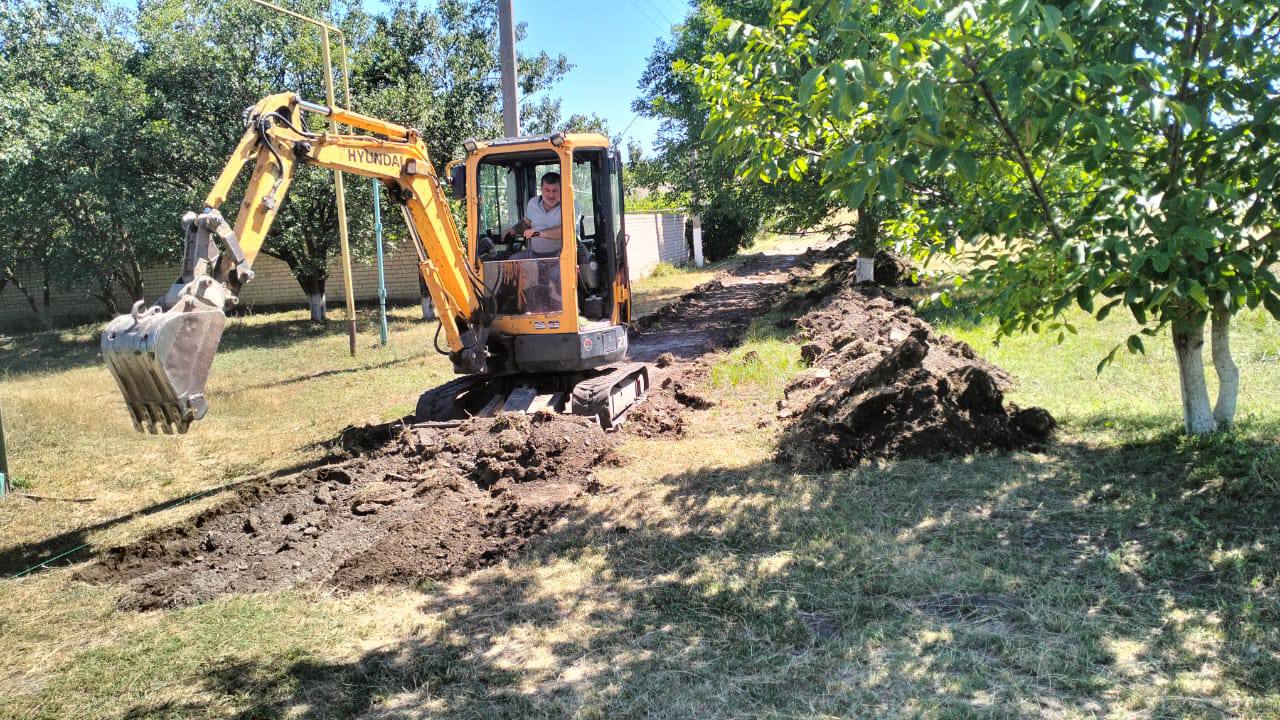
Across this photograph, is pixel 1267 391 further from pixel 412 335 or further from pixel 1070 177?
pixel 412 335

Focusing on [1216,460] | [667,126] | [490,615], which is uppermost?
[667,126]

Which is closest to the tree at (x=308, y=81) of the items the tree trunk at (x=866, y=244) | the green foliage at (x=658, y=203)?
the green foliage at (x=658, y=203)

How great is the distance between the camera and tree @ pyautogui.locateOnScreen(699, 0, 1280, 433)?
409 cm

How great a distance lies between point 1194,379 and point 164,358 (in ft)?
21.8

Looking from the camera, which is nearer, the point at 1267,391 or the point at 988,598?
the point at 988,598

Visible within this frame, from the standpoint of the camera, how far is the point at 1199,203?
442cm

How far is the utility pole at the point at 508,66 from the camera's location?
454 inches

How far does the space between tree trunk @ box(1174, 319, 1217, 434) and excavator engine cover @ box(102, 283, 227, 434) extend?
246 inches

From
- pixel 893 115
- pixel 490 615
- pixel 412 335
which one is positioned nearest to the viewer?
pixel 893 115

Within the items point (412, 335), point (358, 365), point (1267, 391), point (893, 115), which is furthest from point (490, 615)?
point (412, 335)

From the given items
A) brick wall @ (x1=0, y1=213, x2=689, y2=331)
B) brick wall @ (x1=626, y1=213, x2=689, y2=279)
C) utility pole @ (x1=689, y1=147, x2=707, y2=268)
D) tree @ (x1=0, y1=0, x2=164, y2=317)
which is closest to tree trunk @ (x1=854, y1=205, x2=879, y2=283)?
utility pole @ (x1=689, y1=147, x2=707, y2=268)

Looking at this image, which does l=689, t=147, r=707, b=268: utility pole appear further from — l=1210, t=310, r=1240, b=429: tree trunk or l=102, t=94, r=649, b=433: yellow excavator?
l=1210, t=310, r=1240, b=429: tree trunk

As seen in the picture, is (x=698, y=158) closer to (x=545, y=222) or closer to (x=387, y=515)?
(x=545, y=222)

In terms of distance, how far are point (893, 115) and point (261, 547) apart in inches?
183
